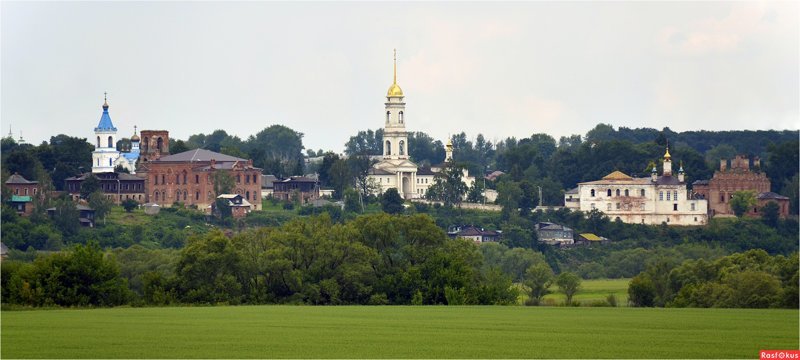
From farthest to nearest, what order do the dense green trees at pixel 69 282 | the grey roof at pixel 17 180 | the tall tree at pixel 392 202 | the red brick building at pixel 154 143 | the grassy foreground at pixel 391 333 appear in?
the red brick building at pixel 154 143, the tall tree at pixel 392 202, the grey roof at pixel 17 180, the dense green trees at pixel 69 282, the grassy foreground at pixel 391 333

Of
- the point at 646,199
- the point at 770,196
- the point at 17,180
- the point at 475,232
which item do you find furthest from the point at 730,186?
the point at 17,180

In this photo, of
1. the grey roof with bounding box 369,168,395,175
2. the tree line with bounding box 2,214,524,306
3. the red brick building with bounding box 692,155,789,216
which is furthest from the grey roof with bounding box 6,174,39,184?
the tree line with bounding box 2,214,524,306

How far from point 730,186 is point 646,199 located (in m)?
5.73

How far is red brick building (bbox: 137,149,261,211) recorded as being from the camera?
123875 mm

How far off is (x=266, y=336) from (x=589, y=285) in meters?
47.8

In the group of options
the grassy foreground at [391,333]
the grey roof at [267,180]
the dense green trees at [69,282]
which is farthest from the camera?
the grey roof at [267,180]

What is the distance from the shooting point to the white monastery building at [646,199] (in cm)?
12550

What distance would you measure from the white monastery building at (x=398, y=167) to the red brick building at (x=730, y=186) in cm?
1754

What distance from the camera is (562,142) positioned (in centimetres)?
19412

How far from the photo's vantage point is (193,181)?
409 feet

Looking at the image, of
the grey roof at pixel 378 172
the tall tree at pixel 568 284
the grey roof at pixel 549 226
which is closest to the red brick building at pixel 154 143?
the grey roof at pixel 378 172

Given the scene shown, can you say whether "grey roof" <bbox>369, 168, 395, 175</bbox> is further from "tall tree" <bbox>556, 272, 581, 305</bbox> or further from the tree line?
the tree line

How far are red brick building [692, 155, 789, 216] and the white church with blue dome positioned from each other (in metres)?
37.4

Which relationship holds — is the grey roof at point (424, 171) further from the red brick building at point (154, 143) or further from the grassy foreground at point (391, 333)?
the grassy foreground at point (391, 333)
